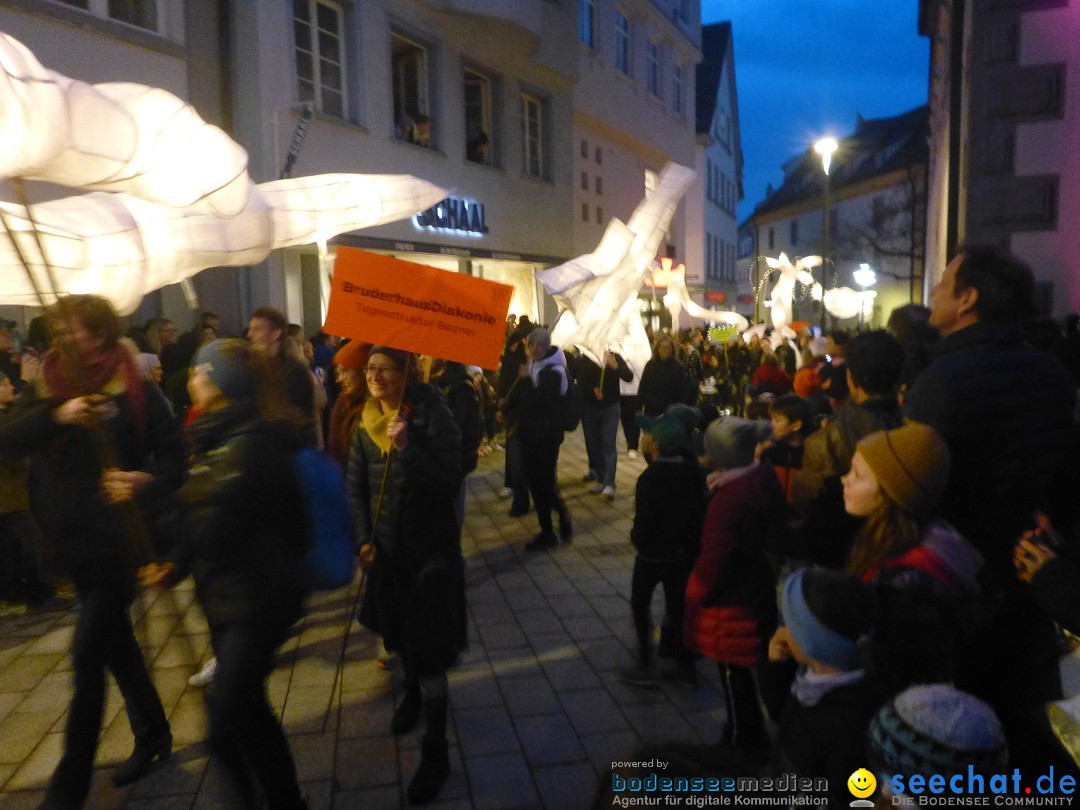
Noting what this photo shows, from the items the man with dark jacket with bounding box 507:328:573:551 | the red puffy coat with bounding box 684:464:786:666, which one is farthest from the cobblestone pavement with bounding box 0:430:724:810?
the man with dark jacket with bounding box 507:328:573:551

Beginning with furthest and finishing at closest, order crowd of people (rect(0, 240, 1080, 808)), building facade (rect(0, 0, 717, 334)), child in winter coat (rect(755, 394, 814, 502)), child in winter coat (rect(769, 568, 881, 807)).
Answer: building facade (rect(0, 0, 717, 334)), child in winter coat (rect(755, 394, 814, 502)), crowd of people (rect(0, 240, 1080, 808)), child in winter coat (rect(769, 568, 881, 807))

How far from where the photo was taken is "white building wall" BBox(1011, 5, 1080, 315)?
6789 millimetres

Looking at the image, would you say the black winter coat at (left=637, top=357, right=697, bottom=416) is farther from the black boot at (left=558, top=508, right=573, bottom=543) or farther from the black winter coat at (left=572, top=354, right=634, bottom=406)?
the black boot at (left=558, top=508, right=573, bottom=543)

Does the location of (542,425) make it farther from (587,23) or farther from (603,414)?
(587,23)

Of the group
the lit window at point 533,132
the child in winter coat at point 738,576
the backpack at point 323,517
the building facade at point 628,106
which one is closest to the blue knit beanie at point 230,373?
the backpack at point 323,517

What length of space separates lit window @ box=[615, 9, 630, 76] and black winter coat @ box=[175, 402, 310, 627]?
Answer: 78.1 ft

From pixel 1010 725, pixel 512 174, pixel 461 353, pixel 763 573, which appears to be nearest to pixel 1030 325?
pixel 763 573

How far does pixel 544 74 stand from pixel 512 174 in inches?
107

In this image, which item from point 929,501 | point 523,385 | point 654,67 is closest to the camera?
point 929,501

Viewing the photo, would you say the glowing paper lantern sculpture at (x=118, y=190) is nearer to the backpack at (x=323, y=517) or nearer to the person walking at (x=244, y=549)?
the person walking at (x=244, y=549)

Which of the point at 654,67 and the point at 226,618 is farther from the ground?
the point at 654,67

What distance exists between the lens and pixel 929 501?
2.36 metres

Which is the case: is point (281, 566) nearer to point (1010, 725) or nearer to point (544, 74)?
point (1010, 725)

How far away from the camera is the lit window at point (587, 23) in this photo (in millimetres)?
21641
